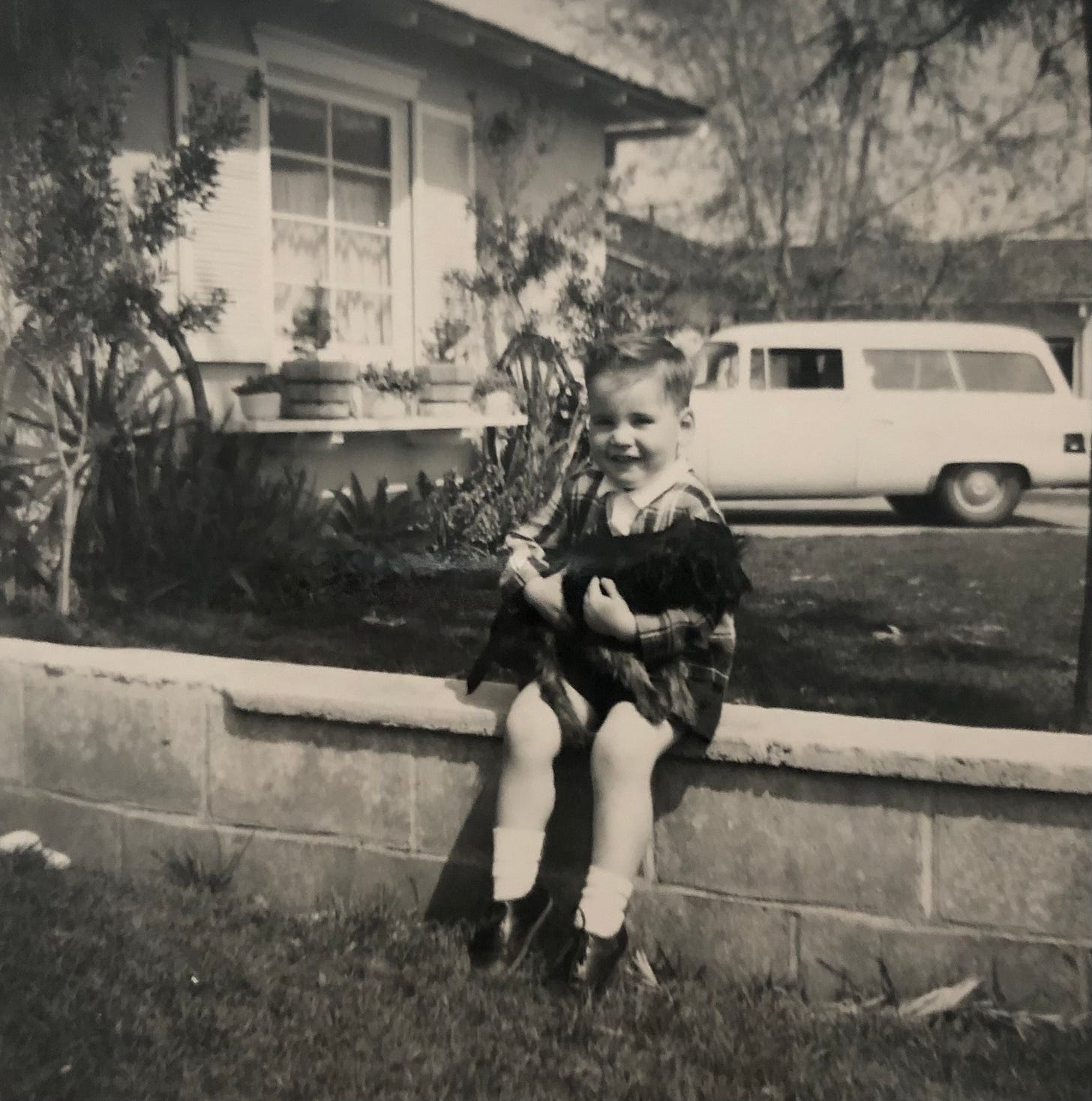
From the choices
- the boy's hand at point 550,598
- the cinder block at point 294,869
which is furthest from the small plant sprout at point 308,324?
the cinder block at point 294,869

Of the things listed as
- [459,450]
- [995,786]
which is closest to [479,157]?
[459,450]

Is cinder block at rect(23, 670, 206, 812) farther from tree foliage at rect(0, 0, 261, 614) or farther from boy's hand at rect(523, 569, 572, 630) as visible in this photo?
boy's hand at rect(523, 569, 572, 630)

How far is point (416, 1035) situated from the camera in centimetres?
182

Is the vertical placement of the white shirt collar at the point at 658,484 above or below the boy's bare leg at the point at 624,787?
above

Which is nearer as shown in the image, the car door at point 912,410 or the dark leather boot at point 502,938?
the car door at point 912,410

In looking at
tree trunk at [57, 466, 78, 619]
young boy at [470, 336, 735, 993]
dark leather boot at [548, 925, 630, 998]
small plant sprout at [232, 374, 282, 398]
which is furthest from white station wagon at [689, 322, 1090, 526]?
tree trunk at [57, 466, 78, 619]

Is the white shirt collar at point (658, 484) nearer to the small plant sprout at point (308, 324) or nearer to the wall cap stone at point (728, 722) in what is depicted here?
the wall cap stone at point (728, 722)

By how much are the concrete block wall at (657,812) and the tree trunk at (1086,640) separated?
106 mm

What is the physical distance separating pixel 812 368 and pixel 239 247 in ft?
4.01

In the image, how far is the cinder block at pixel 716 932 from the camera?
198cm

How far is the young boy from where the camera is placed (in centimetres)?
190

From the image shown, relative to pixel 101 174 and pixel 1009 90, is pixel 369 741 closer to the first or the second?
pixel 101 174

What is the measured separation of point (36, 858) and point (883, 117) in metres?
2.16

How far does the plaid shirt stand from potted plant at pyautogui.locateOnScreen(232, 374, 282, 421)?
2.16ft
